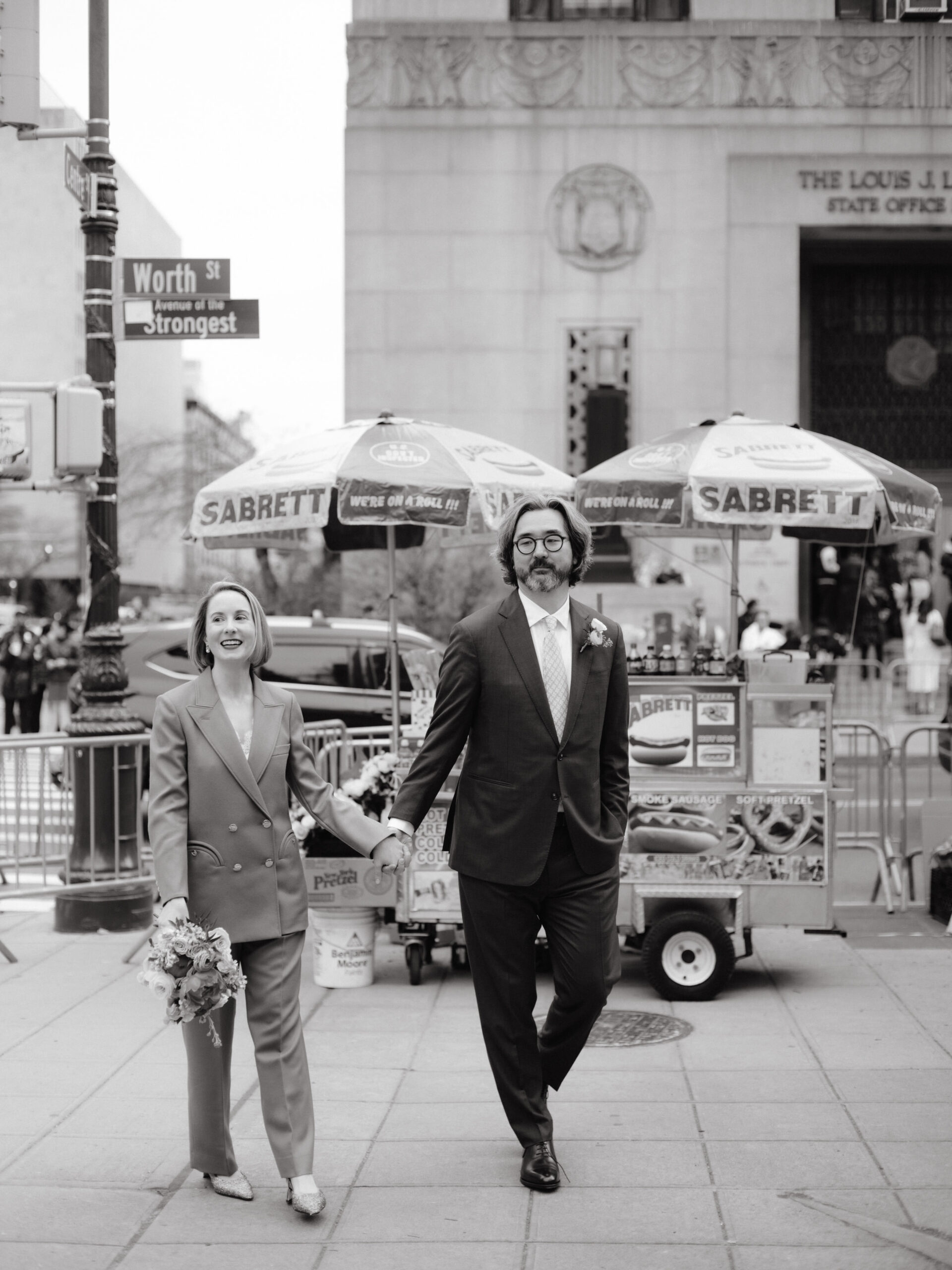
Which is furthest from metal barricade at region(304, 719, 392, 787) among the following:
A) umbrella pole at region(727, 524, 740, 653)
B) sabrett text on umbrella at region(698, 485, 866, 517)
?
sabrett text on umbrella at region(698, 485, 866, 517)

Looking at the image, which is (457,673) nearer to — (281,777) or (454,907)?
(281,777)

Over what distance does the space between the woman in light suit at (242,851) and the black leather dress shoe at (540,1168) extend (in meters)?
0.67

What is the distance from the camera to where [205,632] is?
4793 mm

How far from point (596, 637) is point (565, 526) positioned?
1.24 ft

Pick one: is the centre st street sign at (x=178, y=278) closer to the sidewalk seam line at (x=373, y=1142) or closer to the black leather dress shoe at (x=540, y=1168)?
the sidewalk seam line at (x=373, y=1142)

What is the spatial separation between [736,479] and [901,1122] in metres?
3.90

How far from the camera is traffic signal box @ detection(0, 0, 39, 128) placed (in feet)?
26.7

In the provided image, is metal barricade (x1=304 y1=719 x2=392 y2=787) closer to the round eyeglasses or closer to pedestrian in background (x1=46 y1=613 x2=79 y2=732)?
the round eyeglasses

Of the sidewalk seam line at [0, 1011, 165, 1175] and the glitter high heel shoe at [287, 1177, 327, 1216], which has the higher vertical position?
the glitter high heel shoe at [287, 1177, 327, 1216]

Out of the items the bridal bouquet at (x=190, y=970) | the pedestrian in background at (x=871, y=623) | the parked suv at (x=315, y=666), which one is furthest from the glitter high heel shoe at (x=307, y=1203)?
the pedestrian in background at (x=871, y=623)

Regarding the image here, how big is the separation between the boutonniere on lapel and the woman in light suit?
890mm

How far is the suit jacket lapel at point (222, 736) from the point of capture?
4652 mm

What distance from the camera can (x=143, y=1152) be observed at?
17.3 feet

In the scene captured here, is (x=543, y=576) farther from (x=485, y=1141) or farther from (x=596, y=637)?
(x=485, y=1141)
